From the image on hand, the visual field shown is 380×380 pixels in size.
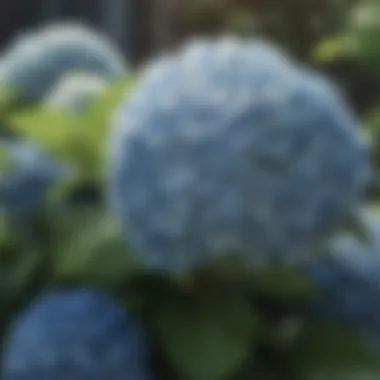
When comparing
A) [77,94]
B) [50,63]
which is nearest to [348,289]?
[77,94]

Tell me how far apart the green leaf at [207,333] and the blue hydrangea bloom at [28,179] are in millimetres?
152

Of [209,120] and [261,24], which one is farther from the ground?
[261,24]

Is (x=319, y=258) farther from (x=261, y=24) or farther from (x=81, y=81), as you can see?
(x=261, y=24)

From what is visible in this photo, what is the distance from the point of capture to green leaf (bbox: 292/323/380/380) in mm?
850

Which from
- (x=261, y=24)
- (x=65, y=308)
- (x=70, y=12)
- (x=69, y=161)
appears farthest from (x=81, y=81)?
(x=70, y=12)

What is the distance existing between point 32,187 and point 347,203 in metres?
0.26

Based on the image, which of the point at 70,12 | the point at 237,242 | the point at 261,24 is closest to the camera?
the point at 237,242

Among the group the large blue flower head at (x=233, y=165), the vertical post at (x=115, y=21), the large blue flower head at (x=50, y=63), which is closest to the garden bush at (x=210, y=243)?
the large blue flower head at (x=233, y=165)

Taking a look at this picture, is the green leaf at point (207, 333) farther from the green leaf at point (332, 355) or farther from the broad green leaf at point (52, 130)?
the broad green leaf at point (52, 130)

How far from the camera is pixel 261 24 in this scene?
466 centimetres

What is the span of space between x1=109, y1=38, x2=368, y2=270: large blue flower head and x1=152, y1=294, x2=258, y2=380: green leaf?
43 mm

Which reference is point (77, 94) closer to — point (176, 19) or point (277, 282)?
point (277, 282)

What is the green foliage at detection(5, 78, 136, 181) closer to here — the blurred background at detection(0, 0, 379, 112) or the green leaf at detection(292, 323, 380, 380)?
the green leaf at detection(292, 323, 380, 380)

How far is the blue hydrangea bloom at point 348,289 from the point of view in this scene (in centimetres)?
88
